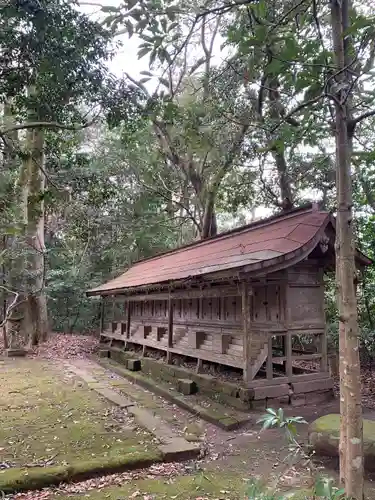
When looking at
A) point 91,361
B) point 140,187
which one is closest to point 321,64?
point 91,361

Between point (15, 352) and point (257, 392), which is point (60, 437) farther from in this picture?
point (15, 352)

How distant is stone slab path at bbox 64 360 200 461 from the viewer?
5402 mm

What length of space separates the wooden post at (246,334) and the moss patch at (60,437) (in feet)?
6.90

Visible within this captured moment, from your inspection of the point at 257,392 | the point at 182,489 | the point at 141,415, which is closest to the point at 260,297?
the point at 257,392

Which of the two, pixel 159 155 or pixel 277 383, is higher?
pixel 159 155

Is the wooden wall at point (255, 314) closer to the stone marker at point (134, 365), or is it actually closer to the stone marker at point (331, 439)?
the stone marker at point (134, 365)

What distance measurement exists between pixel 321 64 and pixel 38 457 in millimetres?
5581

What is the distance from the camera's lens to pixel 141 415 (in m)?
7.29

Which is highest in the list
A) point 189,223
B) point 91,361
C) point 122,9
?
point 189,223

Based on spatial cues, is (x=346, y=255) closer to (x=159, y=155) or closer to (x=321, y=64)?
(x=321, y=64)

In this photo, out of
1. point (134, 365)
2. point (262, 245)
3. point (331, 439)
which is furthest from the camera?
point (134, 365)

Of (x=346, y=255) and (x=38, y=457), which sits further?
(x=38, y=457)

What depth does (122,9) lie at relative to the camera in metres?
3.55

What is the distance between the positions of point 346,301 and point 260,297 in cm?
515
